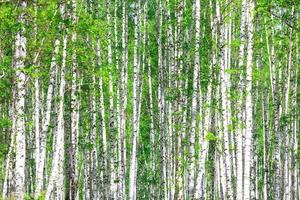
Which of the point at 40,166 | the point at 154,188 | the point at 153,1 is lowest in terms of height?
the point at 154,188

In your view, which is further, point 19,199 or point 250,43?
point 250,43

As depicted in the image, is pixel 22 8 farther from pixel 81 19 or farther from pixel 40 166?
pixel 40 166

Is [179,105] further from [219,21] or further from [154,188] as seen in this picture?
[154,188]

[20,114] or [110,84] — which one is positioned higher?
[110,84]

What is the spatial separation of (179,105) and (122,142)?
3.54m

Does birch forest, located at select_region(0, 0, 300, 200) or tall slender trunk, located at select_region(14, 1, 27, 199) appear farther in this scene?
birch forest, located at select_region(0, 0, 300, 200)

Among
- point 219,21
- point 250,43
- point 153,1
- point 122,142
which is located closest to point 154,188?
point 122,142

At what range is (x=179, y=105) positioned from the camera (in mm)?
18453

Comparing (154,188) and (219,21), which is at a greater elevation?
(219,21)

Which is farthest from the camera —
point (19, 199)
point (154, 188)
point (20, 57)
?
point (154, 188)

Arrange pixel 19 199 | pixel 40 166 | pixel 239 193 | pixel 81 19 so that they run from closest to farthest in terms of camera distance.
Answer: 1. pixel 19 199
2. pixel 239 193
3. pixel 40 166
4. pixel 81 19

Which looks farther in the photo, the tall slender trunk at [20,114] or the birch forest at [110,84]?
the birch forest at [110,84]

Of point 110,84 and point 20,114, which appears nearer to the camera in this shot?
point 20,114

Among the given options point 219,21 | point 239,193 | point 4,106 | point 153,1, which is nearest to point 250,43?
point 219,21
